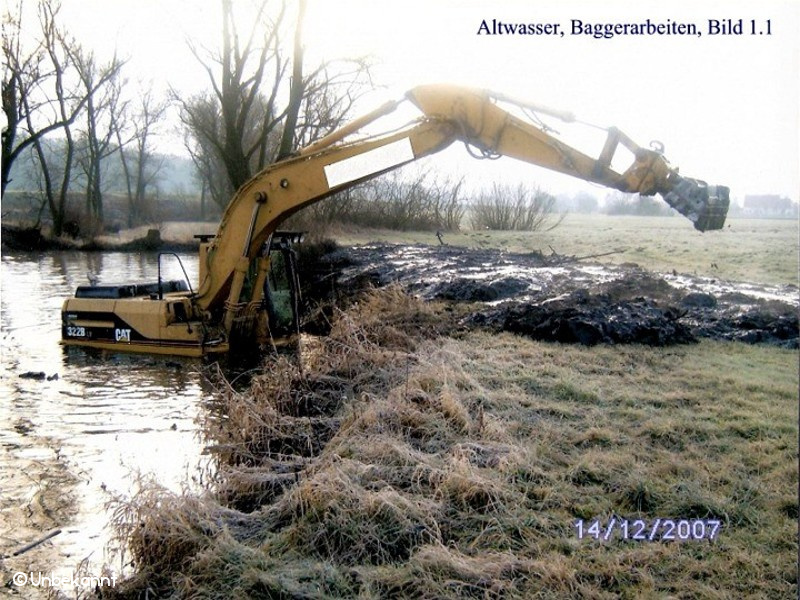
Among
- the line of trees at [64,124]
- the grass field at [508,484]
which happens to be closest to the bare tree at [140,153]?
the line of trees at [64,124]

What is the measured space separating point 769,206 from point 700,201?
1301mm

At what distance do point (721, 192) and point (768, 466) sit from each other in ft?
4.66

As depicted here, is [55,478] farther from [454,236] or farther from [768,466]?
[454,236]

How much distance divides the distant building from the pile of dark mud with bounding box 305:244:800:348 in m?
1.01

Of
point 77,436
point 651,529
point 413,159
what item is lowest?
point 77,436

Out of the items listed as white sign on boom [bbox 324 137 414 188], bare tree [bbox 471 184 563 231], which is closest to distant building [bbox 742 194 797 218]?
bare tree [bbox 471 184 563 231]

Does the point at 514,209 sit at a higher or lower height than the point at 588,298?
higher

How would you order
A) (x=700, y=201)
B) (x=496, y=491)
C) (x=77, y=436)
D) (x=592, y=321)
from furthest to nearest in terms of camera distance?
(x=592, y=321), (x=77, y=436), (x=700, y=201), (x=496, y=491)

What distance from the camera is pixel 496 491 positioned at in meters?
3.85

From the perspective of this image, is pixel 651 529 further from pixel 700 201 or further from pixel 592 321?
pixel 592 321

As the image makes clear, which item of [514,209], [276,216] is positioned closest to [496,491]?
[276,216]

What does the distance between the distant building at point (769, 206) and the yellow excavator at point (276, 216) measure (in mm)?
2038

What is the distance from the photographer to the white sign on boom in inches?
296

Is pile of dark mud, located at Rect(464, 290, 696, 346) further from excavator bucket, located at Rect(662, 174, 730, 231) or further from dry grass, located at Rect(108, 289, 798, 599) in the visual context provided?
excavator bucket, located at Rect(662, 174, 730, 231)
